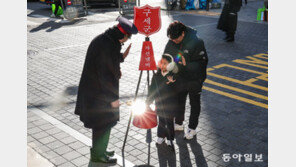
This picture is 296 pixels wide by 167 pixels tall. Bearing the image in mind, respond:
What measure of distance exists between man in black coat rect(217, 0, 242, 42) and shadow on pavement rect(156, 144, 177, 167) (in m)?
7.93

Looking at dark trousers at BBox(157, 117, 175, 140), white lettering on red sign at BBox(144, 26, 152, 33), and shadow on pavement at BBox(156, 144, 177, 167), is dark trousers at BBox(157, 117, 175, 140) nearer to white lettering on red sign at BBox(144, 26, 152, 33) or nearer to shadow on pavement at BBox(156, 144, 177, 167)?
shadow on pavement at BBox(156, 144, 177, 167)

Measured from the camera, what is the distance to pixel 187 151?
4836 millimetres

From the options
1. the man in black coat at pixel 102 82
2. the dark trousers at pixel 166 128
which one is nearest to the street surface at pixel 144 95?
the dark trousers at pixel 166 128

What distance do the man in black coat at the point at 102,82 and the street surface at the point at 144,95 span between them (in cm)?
70

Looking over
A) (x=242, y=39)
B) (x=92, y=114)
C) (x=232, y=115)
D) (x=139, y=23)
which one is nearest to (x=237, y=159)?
(x=232, y=115)

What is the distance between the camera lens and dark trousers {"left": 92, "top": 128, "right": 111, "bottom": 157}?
170 inches

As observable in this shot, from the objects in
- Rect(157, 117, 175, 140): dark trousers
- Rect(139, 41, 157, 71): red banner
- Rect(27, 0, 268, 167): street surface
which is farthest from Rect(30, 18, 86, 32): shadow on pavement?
Rect(157, 117, 175, 140): dark trousers

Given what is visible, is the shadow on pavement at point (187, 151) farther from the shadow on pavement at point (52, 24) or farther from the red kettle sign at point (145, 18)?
the shadow on pavement at point (52, 24)

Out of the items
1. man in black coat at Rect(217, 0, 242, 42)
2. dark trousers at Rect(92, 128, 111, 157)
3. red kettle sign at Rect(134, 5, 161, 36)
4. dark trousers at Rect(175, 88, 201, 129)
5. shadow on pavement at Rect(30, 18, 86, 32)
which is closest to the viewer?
dark trousers at Rect(92, 128, 111, 157)

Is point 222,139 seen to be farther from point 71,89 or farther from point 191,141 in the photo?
point 71,89

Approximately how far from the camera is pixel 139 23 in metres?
5.55

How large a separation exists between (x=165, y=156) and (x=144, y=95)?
8.50ft

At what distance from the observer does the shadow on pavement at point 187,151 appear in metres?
4.52

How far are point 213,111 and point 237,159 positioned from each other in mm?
1737
